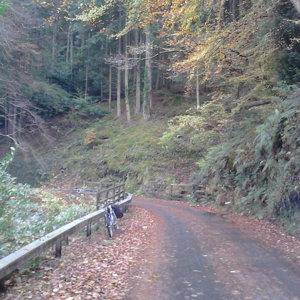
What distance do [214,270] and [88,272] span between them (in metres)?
2.37

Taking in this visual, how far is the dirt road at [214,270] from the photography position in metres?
5.65

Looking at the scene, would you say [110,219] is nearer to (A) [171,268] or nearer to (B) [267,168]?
(A) [171,268]

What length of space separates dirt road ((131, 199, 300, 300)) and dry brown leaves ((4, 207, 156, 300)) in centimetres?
35

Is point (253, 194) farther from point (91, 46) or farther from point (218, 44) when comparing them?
point (91, 46)

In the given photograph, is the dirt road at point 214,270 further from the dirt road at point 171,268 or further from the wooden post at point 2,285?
the wooden post at point 2,285

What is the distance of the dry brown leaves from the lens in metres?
5.71

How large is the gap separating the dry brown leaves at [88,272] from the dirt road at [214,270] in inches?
13.6

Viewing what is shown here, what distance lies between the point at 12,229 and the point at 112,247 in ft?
8.52

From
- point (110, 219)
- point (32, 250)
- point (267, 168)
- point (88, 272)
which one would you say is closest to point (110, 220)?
point (110, 219)

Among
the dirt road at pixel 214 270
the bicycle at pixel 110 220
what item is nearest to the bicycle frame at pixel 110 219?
the bicycle at pixel 110 220

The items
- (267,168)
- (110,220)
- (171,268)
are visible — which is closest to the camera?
(171,268)

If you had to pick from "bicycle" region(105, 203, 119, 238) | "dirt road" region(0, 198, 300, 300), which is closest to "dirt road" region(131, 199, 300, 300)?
"dirt road" region(0, 198, 300, 300)

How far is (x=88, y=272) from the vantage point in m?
6.95

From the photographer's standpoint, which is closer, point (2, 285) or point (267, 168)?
point (2, 285)
